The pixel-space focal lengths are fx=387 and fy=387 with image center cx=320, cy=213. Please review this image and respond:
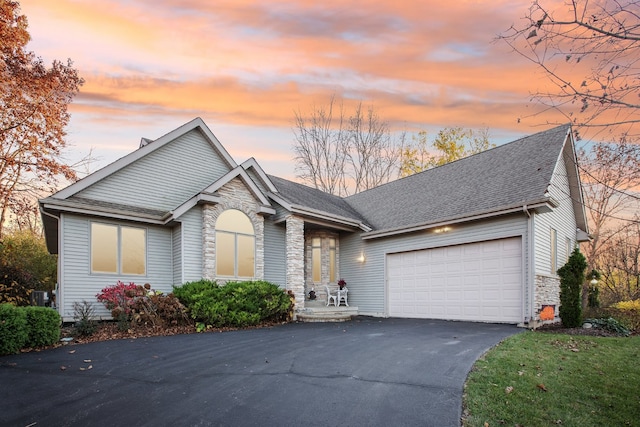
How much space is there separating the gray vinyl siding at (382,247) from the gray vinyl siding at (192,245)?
6503 mm

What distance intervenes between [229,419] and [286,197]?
35.2 ft

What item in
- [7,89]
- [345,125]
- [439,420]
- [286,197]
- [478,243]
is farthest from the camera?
[345,125]

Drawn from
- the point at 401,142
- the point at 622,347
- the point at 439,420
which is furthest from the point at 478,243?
the point at 401,142

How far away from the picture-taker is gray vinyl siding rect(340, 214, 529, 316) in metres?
11.5

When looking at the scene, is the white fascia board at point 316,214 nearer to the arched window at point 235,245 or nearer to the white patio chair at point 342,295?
the arched window at point 235,245

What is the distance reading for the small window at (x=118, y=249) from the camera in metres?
11.4

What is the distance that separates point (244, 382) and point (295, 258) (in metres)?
8.56

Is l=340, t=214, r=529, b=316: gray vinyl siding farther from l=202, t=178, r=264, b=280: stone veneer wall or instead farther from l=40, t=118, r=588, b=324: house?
l=202, t=178, r=264, b=280: stone veneer wall

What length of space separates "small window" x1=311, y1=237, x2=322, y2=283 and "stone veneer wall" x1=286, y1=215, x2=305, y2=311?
2.21m

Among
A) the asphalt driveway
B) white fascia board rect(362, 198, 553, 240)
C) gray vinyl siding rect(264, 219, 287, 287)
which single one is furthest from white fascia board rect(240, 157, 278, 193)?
the asphalt driveway

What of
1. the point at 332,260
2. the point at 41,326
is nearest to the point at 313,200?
the point at 332,260

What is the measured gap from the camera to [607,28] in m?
3.51

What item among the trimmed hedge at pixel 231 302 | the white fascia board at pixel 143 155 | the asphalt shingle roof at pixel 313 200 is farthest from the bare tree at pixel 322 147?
the trimmed hedge at pixel 231 302

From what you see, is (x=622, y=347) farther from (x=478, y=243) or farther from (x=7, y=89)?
(x=7, y=89)
